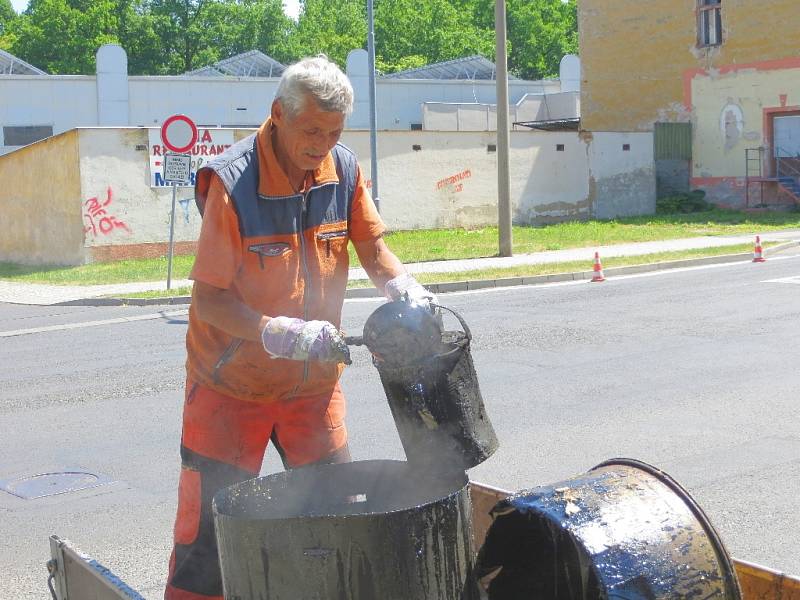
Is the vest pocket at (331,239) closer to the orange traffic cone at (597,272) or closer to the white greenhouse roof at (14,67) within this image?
the orange traffic cone at (597,272)

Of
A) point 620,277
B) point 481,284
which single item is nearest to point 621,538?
point 481,284

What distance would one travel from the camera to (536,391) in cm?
788

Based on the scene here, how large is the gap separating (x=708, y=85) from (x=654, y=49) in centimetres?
244

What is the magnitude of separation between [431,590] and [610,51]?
3536 centimetres

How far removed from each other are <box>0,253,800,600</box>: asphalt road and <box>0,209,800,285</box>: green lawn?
674 centimetres

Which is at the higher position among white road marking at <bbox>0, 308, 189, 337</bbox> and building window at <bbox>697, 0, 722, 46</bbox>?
building window at <bbox>697, 0, 722, 46</bbox>

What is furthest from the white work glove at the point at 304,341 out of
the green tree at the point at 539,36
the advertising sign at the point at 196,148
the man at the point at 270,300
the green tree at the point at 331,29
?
the green tree at the point at 539,36

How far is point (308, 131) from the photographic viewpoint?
9.53ft

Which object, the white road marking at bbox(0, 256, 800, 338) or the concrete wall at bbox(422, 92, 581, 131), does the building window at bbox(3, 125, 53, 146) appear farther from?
the white road marking at bbox(0, 256, 800, 338)

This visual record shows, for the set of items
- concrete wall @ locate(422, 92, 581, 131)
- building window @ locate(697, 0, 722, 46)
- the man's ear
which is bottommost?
the man's ear

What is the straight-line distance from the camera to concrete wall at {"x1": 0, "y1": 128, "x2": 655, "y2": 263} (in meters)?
21.3

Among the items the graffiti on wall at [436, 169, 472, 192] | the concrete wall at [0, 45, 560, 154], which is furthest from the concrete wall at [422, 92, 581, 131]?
the graffiti on wall at [436, 169, 472, 192]

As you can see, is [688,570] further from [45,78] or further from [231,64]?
[231,64]

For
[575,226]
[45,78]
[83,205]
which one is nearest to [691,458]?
[83,205]
